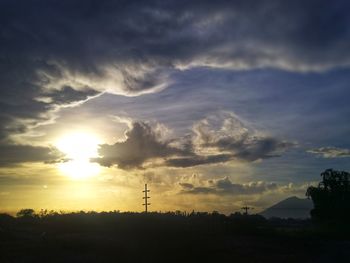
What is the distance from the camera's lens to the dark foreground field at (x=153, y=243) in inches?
1215

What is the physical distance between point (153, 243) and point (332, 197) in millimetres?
42150

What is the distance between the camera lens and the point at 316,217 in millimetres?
69875

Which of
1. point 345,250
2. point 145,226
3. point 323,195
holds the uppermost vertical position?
point 323,195

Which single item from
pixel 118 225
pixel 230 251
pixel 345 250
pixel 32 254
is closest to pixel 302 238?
pixel 345 250

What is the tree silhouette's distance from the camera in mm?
66981

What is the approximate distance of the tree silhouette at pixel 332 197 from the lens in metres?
67.0

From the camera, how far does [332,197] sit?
226 feet

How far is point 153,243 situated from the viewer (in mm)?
37062

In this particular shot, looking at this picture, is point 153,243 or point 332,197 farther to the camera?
point 332,197

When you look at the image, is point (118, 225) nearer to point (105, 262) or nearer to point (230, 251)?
point (230, 251)

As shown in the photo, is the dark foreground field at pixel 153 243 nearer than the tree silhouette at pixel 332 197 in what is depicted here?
Yes

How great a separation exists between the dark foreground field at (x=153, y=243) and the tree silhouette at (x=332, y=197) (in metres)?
8.14

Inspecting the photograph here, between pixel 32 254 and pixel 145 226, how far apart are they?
21.8 metres

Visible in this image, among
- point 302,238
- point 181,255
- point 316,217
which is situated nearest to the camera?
point 181,255
